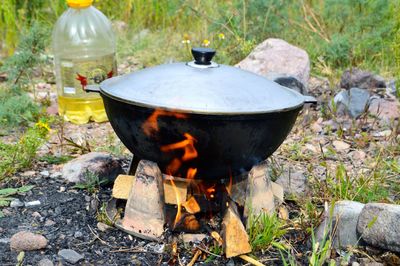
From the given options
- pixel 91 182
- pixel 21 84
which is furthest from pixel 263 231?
pixel 21 84

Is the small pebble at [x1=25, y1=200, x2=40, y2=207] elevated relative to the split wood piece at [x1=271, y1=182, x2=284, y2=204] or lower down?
lower down

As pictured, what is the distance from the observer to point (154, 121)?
2.18m

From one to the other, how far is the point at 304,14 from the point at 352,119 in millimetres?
1665

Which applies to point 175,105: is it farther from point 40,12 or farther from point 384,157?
point 40,12

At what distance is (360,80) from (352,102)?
0.37m

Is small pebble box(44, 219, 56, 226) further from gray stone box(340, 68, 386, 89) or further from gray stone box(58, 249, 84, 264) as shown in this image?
gray stone box(340, 68, 386, 89)

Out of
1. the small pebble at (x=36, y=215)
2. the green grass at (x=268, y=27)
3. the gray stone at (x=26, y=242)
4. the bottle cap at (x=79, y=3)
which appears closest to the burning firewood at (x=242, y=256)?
the gray stone at (x=26, y=242)

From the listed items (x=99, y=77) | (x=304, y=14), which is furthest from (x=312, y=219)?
(x=304, y=14)

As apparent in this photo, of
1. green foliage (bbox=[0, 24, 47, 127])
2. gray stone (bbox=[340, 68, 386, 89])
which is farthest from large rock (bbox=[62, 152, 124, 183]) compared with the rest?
gray stone (bbox=[340, 68, 386, 89])

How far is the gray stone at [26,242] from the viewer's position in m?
2.26

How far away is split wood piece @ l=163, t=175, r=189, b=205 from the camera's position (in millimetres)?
2486

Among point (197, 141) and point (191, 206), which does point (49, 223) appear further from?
point (197, 141)

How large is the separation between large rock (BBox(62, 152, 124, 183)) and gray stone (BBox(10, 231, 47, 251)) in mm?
523

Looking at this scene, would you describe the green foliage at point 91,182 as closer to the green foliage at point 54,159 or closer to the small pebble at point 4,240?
the green foliage at point 54,159
